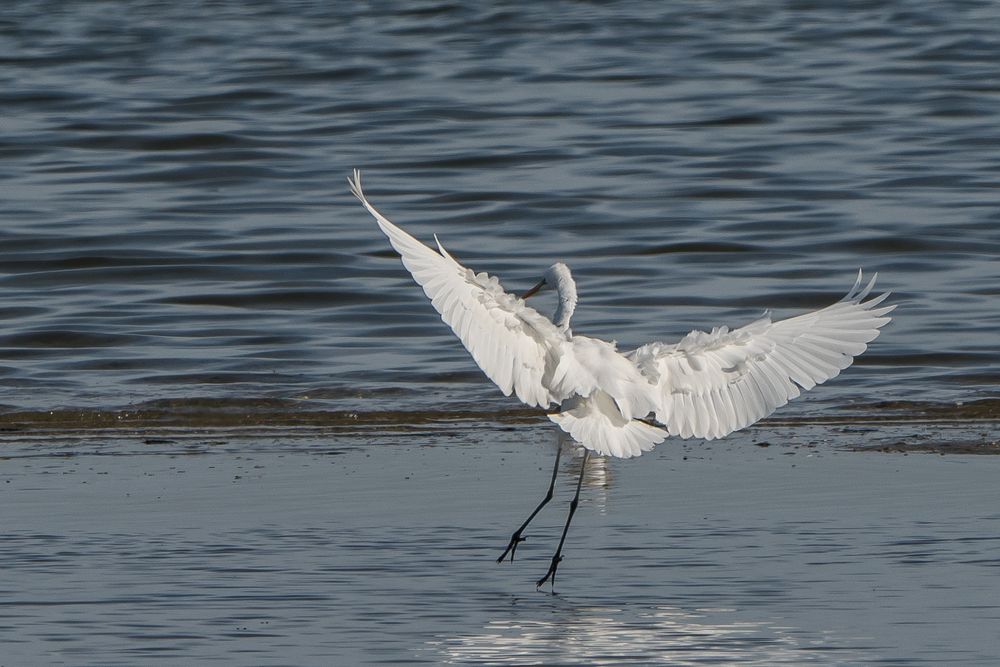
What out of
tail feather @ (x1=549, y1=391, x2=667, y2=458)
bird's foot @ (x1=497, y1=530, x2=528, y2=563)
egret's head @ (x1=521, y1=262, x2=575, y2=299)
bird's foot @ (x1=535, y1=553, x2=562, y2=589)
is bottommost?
bird's foot @ (x1=497, y1=530, x2=528, y2=563)

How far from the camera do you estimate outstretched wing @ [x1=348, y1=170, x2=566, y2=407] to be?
6.88 meters

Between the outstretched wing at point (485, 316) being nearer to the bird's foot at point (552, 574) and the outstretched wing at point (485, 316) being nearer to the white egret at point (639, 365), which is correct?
the white egret at point (639, 365)

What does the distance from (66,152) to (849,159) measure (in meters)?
8.32

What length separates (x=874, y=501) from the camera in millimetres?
7871

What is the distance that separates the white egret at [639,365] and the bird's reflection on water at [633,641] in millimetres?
1025

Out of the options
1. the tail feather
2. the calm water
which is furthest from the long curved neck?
the calm water

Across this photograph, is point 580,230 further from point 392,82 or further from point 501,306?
point 501,306

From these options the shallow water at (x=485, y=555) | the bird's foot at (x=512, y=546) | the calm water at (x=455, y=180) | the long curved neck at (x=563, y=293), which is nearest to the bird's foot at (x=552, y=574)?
the shallow water at (x=485, y=555)

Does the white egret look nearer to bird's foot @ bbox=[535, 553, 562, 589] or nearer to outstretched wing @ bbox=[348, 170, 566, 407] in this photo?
outstretched wing @ bbox=[348, 170, 566, 407]

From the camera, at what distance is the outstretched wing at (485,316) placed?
688 centimetres

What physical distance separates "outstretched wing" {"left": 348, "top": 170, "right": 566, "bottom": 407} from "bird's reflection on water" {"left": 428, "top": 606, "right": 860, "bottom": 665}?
1.15m

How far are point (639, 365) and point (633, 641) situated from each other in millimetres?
1748

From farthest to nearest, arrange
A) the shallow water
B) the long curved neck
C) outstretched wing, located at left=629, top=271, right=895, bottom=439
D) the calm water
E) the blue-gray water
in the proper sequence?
the calm water
the long curved neck
outstretched wing, located at left=629, top=271, right=895, bottom=439
the blue-gray water
the shallow water

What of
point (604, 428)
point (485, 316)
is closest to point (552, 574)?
point (604, 428)
